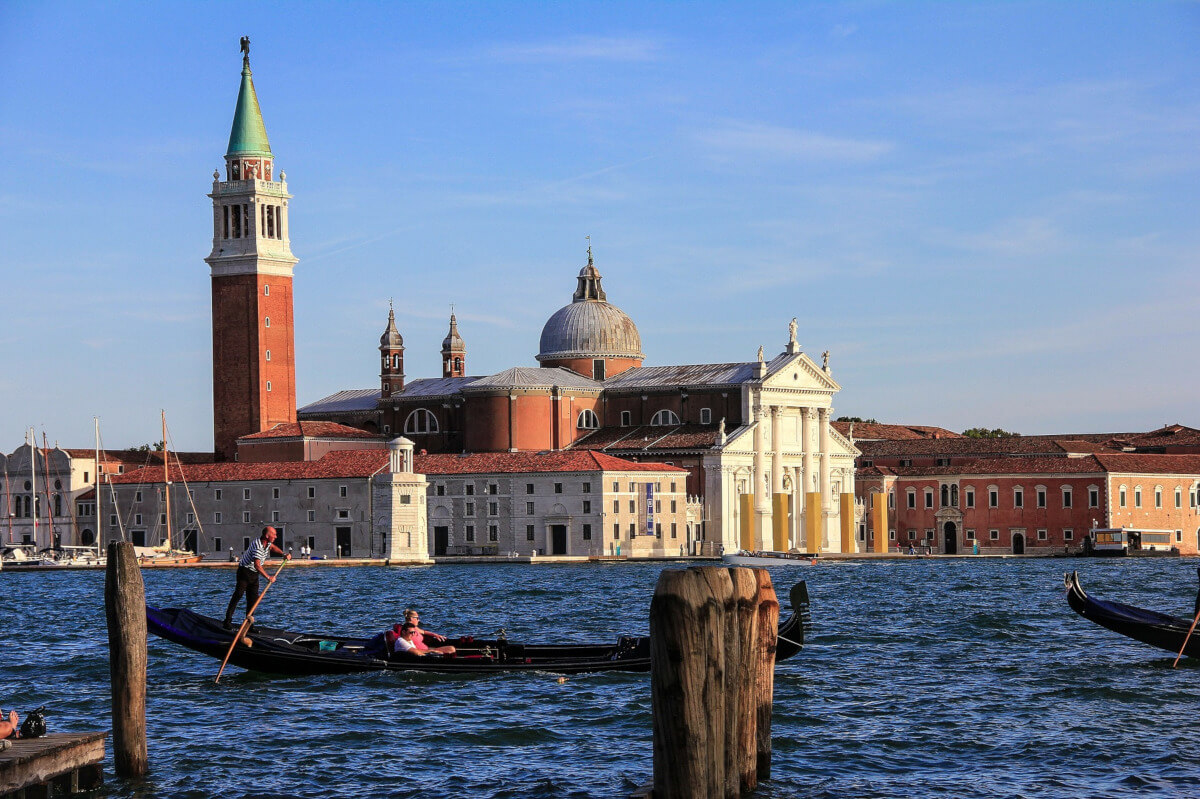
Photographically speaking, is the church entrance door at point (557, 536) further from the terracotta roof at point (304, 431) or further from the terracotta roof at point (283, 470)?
the terracotta roof at point (304, 431)

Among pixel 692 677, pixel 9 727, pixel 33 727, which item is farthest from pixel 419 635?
pixel 692 677

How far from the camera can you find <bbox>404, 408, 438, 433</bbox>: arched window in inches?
3068

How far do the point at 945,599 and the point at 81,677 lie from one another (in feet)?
70.6

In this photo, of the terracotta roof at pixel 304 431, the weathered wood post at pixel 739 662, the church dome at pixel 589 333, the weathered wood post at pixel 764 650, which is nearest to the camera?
the weathered wood post at pixel 739 662

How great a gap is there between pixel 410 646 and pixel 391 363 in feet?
201

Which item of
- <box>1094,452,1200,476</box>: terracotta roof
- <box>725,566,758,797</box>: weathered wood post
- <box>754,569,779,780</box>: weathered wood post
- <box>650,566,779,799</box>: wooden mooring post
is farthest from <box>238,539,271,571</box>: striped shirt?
<box>1094,452,1200,476</box>: terracotta roof

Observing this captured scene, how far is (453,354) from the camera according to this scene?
83.7 meters

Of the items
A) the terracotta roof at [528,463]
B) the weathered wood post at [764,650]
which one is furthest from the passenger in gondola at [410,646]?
the terracotta roof at [528,463]

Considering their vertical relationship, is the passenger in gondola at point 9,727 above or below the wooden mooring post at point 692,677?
below

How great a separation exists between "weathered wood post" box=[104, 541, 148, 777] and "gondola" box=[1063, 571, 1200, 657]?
37.7 feet

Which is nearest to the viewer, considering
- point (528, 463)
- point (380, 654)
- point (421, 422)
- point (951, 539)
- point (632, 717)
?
point (632, 717)

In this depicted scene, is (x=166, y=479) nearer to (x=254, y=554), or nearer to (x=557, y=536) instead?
(x=557, y=536)

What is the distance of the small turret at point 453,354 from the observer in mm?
83688

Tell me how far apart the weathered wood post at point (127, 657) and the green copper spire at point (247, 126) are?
6081cm
